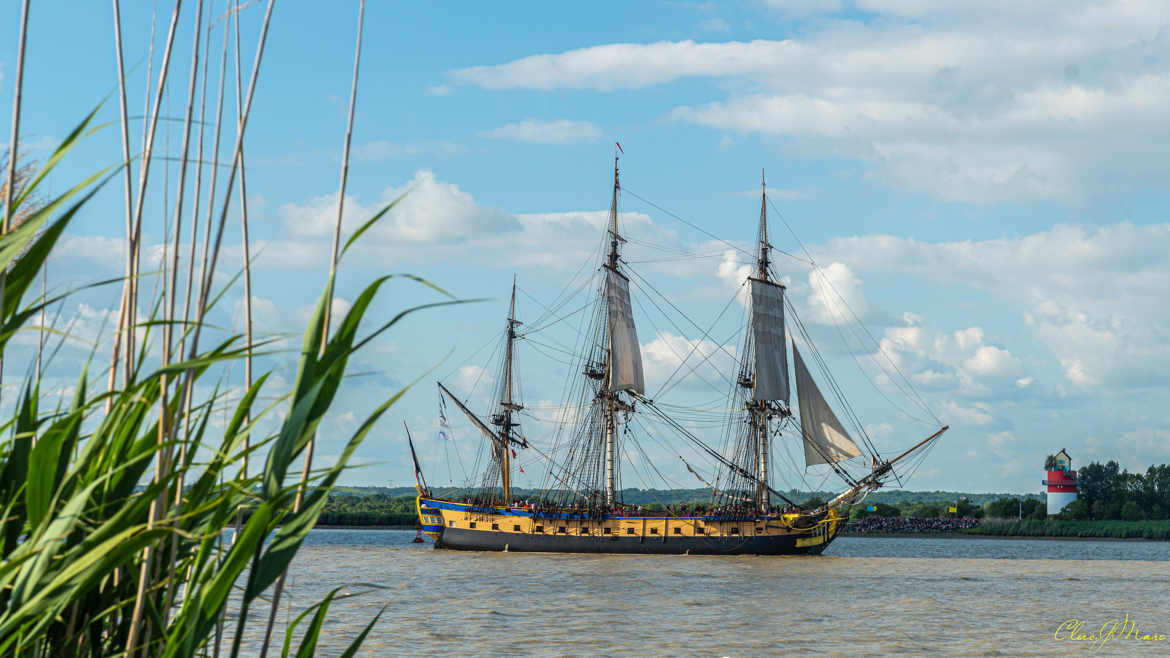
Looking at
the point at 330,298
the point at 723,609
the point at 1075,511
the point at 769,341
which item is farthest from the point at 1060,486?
the point at 330,298

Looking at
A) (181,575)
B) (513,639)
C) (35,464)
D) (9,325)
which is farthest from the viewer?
A: (513,639)

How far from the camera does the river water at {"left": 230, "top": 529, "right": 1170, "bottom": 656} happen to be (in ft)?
56.4

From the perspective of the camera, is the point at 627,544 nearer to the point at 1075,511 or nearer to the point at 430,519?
the point at 430,519

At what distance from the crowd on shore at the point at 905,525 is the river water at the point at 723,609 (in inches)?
2759

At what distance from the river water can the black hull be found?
50.6 ft

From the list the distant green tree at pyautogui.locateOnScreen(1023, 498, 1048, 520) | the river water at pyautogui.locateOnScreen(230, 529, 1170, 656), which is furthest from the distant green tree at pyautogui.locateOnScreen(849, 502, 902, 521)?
the river water at pyautogui.locateOnScreen(230, 529, 1170, 656)

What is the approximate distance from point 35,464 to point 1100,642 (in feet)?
64.1

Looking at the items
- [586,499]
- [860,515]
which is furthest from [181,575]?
[860,515]

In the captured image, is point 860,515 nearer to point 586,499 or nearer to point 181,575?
point 586,499

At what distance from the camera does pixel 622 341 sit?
6931 centimetres

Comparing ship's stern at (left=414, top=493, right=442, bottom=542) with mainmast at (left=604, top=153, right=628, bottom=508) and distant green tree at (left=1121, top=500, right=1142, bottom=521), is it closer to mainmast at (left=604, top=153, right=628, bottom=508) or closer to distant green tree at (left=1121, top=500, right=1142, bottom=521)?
mainmast at (left=604, top=153, right=628, bottom=508)

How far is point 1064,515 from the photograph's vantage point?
10394 cm

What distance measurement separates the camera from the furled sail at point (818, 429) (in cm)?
6150

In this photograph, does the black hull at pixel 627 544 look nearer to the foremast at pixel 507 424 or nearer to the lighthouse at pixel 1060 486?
the foremast at pixel 507 424
